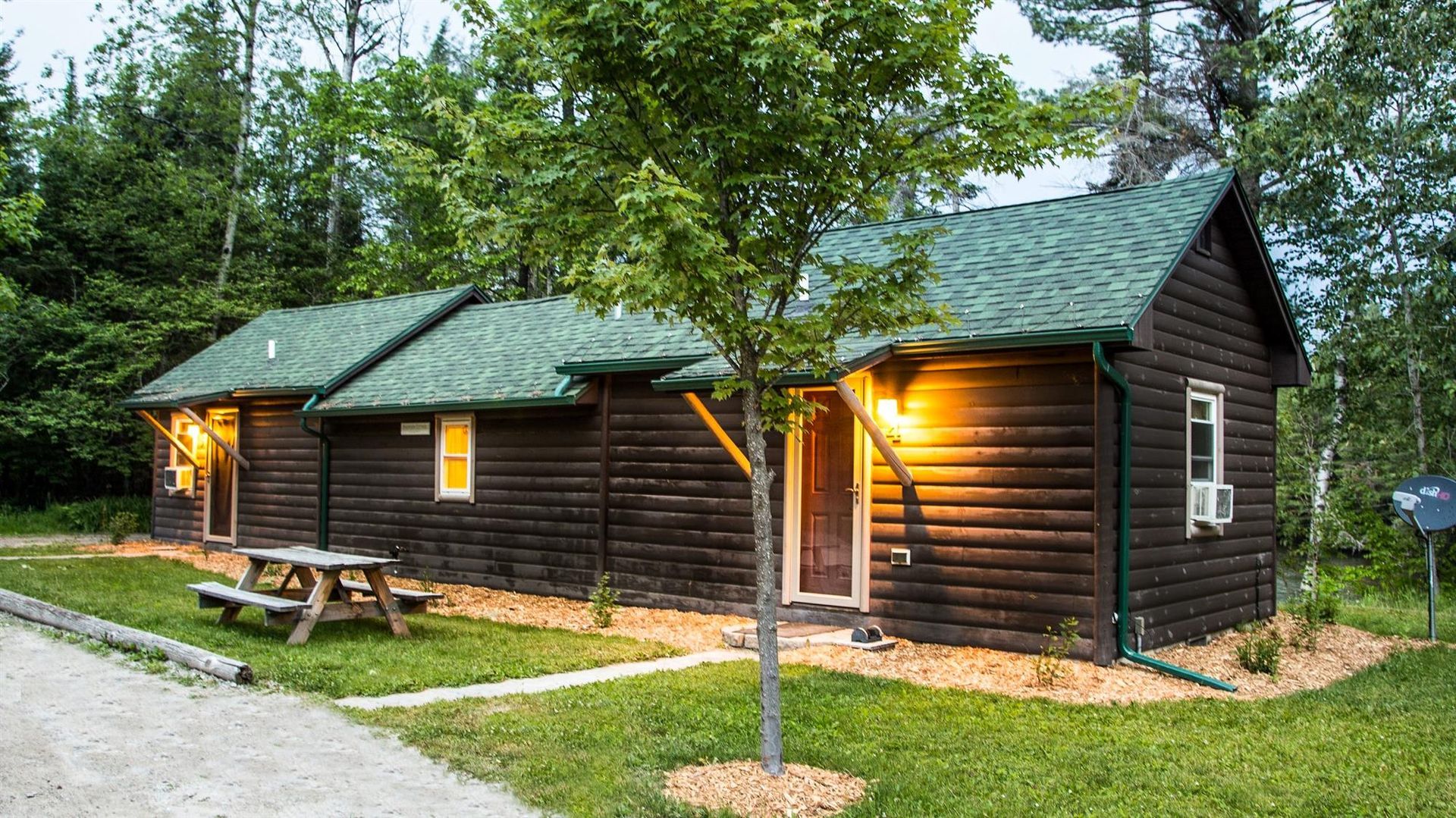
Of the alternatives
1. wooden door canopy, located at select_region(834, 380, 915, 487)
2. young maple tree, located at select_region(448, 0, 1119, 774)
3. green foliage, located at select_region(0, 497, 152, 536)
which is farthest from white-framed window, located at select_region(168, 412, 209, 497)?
young maple tree, located at select_region(448, 0, 1119, 774)

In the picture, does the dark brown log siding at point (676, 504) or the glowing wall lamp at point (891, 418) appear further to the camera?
the dark brown log siding at point (676, 504)

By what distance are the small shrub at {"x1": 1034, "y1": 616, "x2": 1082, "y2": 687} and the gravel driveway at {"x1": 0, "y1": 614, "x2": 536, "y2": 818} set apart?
165 inches

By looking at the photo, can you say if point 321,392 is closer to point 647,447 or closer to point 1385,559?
point 647,447

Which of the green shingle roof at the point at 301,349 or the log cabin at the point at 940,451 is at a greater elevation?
the green shingle roof at the point at 301,349

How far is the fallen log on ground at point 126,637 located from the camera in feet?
23.8

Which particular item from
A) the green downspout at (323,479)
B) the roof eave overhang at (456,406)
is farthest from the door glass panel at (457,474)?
the green downspout at (323,479)

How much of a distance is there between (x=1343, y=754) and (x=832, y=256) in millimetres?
6720

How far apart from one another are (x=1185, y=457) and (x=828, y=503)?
308 cm

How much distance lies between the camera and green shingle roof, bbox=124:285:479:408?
16.2 metres

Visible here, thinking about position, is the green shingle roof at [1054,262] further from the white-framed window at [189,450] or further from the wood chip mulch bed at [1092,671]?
the white-framed window at [189,450]

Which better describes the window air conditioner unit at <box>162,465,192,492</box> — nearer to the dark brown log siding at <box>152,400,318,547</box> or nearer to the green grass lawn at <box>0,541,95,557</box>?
the dark brown log siding at <box>152,400,318,547</box>

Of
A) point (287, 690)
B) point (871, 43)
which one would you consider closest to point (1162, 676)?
point (871, 43)

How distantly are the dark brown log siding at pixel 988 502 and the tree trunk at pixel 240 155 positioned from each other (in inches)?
754

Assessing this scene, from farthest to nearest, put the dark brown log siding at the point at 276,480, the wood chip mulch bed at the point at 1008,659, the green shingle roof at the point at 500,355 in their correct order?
the dark brown log siding at the point at 276,480
the green shingle roof at the point at 500,355
the wood chip mulch bed at the point at 1008,659
